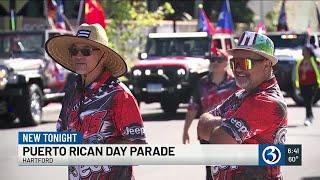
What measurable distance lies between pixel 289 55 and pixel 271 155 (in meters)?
20.9

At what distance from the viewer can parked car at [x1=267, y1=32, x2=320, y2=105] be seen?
23.6 meters

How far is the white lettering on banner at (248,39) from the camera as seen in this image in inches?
152

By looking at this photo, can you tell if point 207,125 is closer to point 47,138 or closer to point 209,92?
point 47,138

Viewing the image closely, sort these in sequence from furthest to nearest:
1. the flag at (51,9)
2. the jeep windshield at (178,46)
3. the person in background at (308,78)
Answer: the flag at (51,9)
the jeep windshield at (178,46)
the person in background at (308,78)

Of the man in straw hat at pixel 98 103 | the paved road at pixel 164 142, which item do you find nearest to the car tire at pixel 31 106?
the paved road at pixel 164 142

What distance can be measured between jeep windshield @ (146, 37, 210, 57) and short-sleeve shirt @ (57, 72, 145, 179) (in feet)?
53.9

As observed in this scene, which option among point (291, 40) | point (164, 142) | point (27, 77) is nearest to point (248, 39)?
point (164, 142)

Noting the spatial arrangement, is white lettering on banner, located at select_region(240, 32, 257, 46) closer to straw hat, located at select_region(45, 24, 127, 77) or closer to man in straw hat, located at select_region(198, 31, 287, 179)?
man in straw hat, located at select_region(198, 31, 287, 179)

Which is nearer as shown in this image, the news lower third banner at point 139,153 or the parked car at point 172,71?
the news lower third banner at point 139,153

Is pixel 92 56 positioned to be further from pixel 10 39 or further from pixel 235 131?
pixel 10 39

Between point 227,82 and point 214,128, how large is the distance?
4351 mm

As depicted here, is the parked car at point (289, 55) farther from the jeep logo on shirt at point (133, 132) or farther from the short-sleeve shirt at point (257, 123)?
the short-sleeve shirt at point (257, 123)

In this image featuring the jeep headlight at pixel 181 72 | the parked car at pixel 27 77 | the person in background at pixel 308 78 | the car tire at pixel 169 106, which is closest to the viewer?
the parked car at pixel 27 77

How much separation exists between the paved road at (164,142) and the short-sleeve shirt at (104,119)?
36 centimetres
